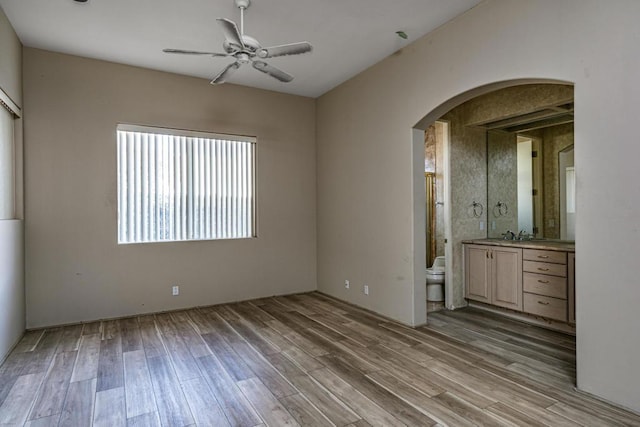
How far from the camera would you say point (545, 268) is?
13.3ft

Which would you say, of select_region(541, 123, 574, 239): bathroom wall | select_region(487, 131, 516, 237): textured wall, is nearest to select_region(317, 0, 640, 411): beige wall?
select_region(487, 131, 516, 237): textured wall

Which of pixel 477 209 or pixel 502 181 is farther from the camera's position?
pixel 502 181

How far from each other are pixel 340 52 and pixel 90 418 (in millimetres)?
4151

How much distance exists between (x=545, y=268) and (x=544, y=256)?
134 millimetres

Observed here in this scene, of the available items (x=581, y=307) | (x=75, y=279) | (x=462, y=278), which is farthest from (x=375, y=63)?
(x=75, y=279)

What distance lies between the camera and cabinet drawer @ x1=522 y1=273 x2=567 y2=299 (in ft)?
12.7

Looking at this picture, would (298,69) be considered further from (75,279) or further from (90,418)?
(90,418)

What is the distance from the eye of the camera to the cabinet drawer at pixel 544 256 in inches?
153

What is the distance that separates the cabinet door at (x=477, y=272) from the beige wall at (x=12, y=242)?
5159 mm

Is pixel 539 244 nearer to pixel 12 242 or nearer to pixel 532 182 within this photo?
pixel 532 182

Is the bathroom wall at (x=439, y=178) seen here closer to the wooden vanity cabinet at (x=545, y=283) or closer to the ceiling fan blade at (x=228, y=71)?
the wooden vanity cabinet at (x=545, y=283)

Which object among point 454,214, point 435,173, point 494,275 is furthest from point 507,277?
point 435,173

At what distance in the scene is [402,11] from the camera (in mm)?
3385

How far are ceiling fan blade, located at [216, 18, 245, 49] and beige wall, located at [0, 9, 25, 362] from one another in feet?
7.44
